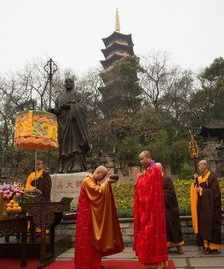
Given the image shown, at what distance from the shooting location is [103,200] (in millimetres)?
6438

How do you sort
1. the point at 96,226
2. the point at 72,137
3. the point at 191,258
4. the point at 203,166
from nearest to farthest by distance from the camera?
the point at 96,226, the point at 191,258, the point at 203,166, the point at 72,137

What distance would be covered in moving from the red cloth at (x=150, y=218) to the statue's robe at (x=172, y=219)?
6.49 ft

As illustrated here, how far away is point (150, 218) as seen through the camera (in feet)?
20.3

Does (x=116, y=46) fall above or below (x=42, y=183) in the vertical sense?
above

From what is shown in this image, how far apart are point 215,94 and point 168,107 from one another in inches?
183

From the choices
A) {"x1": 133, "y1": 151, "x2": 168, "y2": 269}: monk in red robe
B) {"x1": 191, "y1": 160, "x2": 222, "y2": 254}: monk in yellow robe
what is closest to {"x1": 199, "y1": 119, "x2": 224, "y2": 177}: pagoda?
{"x1": 191, "y1": 160, "x2": 222, "y2": 254}: monk in yellow robe

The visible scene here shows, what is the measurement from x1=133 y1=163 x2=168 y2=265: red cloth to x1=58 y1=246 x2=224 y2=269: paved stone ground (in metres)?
0.75

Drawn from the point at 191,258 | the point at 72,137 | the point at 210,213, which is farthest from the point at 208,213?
the point at 72,137

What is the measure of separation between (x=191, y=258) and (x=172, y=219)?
3.27ft

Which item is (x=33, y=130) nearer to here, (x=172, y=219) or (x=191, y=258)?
(x=172, y=219)

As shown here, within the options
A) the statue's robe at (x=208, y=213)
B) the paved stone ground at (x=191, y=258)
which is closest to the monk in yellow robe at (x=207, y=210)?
the statue's robe at (x=208, y=213)

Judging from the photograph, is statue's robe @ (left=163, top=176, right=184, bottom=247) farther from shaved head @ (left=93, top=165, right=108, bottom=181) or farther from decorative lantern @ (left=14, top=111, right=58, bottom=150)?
decorative lantern @ (left=14, top=111, right=58, bottom=150)

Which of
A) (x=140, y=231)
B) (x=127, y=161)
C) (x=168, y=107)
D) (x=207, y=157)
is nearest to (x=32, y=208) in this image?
(x=140, y=231)

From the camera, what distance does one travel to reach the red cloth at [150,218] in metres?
6.04
